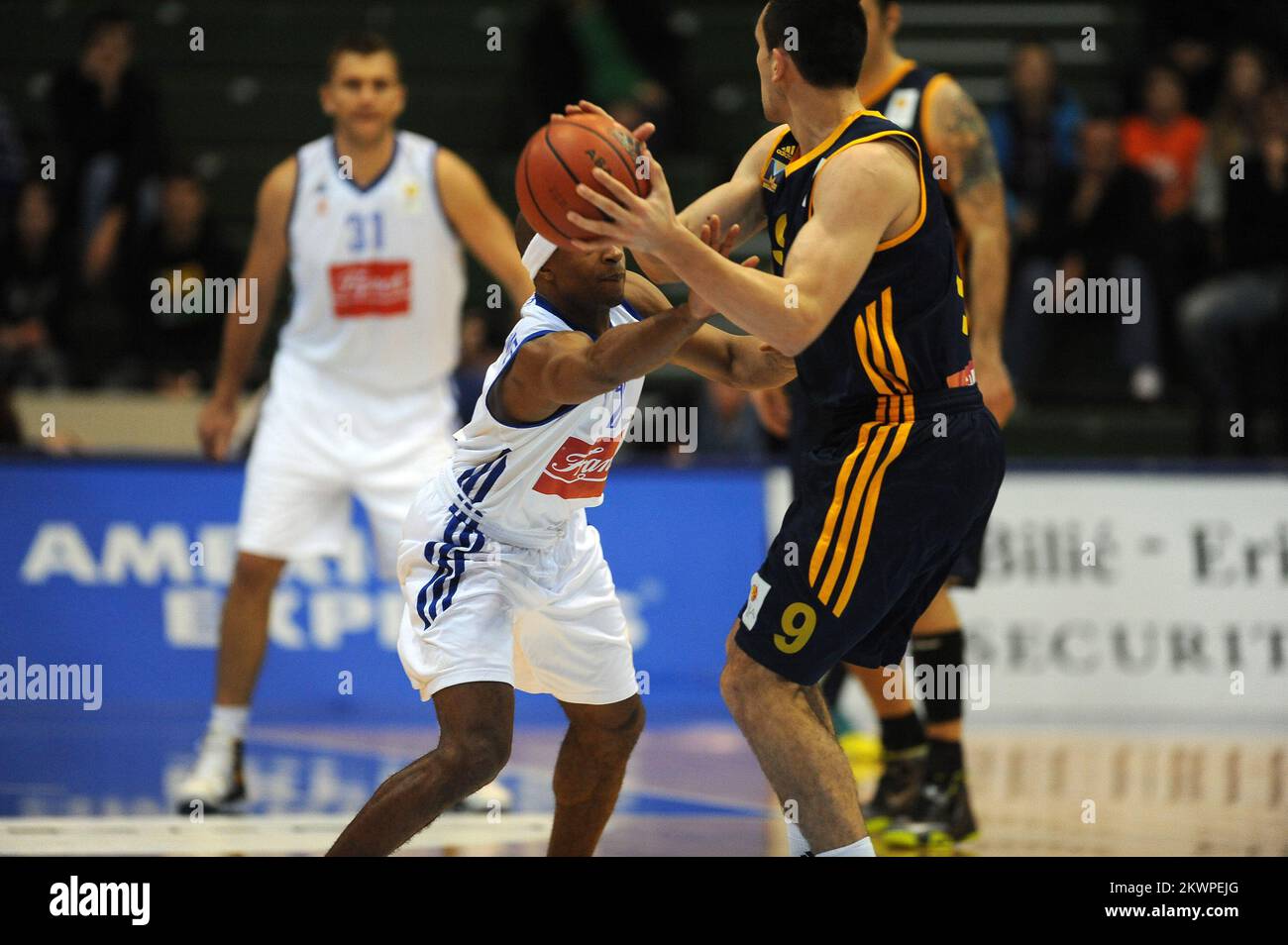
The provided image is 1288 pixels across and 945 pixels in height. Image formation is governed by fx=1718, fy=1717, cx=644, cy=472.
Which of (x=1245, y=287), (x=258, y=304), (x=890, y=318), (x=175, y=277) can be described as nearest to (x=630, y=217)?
(x=890, y=318)

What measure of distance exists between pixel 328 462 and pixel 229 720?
3.22 ft

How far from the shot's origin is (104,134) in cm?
1095

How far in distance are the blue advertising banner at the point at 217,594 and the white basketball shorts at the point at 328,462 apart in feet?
6.18

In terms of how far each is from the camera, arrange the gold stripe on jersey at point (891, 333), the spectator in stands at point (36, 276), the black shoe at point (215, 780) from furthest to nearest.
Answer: the spectator in stands at point (36, 276)
the black shoe at point (215, 780)
the gold stripe on jersey at point (891, 333)

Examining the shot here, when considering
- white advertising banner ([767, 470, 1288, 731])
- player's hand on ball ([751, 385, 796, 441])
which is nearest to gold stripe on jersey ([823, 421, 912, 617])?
player's hand on ball ([751, 385, 796, 441])

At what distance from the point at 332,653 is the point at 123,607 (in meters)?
0.99

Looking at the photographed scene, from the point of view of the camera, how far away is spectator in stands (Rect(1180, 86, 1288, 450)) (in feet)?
33.3

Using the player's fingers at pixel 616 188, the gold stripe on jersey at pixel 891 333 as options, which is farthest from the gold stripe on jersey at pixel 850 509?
the player's fingers at pixel 616 188

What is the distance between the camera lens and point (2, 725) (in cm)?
750

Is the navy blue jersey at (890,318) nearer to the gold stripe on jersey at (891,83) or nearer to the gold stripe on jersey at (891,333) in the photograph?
the gold stripe on jersey at (891,333)

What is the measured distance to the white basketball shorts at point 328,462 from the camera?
6.16 meters

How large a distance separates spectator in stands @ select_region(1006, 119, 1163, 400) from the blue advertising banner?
291 cm
